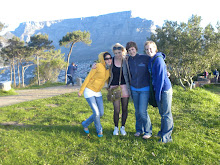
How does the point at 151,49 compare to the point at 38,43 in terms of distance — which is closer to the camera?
the point at 151,49

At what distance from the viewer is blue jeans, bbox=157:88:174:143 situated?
151 inches

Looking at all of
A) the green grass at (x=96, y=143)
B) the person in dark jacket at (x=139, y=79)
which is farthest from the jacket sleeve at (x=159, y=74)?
the green grass at (x=96, y=143)

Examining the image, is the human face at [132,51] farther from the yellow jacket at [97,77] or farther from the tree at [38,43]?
the tree at [38,43]

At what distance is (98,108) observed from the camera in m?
4.48

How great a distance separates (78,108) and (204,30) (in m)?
11.8

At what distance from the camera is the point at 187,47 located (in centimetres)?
1245

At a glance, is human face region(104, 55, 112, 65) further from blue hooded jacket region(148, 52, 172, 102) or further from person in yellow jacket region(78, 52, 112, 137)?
blue hooded jacket region(148, 52, 172, 102)

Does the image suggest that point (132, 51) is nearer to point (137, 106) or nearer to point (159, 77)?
point (159, 77)

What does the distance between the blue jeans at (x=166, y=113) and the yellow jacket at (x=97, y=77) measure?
152 centimetres

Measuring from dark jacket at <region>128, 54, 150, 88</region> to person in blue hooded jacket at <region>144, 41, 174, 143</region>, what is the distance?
131 millimetres

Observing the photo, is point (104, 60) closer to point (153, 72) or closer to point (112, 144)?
point (153, 72)

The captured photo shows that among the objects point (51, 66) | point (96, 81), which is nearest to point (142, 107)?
point (96, 81)

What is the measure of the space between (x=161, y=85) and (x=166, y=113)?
759 mm

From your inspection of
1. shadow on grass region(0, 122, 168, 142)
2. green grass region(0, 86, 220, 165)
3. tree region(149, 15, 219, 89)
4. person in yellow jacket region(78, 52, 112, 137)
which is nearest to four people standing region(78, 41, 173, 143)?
person in yellow jacket region(78, 52, 112, 137)
